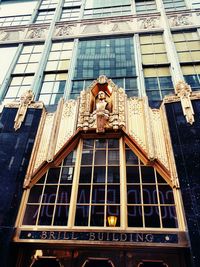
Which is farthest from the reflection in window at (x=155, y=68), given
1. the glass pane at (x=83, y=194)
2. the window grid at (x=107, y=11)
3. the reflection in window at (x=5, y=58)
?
the reflection in window at (x=5, y=58)

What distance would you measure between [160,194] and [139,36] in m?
10.9

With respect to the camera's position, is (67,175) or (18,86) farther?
(18,86)


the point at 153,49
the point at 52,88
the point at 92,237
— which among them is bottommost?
the point at 92,237

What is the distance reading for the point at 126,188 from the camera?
718 centimetres

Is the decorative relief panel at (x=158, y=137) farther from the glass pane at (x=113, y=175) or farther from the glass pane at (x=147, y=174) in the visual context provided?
the glass pane at (x=113, y=175)

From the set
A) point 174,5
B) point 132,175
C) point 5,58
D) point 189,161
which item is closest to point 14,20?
point 5,58

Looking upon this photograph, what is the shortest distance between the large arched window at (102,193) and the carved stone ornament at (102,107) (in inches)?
32.5

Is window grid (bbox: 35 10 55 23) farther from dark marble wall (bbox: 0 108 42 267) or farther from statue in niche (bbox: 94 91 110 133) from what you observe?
statue in niche (bbox: 94 91 110 133)

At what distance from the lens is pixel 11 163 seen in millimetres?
7754

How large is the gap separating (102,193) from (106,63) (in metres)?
8.19

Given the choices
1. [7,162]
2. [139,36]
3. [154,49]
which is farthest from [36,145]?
[139,36]

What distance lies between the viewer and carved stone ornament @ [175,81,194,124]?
816cm

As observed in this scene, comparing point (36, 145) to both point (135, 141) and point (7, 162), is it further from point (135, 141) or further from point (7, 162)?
point (135, 141)

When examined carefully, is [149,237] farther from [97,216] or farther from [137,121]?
[137,121]
